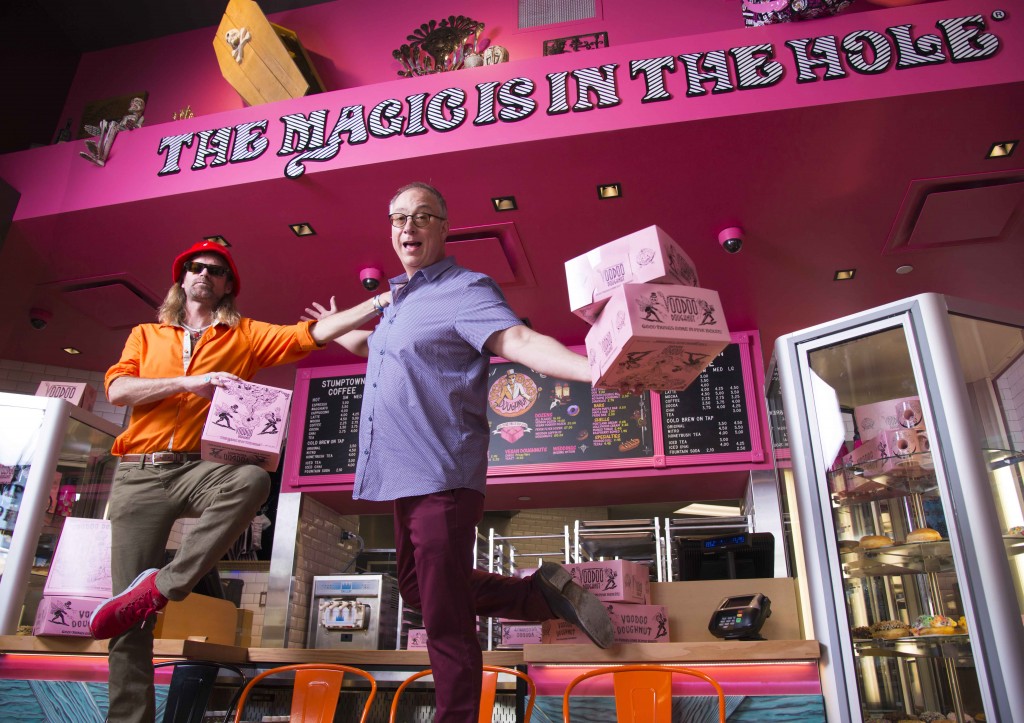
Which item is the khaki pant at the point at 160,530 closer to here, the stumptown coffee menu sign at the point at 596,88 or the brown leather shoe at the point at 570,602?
the brown leather shoe at the point at 570,602

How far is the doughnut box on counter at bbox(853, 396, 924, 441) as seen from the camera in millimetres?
2492

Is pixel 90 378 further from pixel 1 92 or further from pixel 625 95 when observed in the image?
pixel 625 95

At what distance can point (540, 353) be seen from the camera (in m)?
1.76

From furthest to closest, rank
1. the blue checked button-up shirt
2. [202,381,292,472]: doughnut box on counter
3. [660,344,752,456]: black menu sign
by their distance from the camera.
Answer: [660,344,752,456]: black menu sign < [202,381,292,472]: doughnut box on counter < the blue checked button-up shirt

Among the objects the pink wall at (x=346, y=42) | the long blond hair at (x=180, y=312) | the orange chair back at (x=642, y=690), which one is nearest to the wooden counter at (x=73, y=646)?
the long blond hair at (x=180, y=312)

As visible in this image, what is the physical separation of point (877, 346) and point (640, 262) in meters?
1.25

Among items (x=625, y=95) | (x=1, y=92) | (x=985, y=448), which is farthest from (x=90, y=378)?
(x=985, y=448)

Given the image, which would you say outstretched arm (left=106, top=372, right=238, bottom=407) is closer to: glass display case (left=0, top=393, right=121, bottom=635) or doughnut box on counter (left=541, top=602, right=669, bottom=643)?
glass display case (left=0, top=393, right=121, bottom=635)

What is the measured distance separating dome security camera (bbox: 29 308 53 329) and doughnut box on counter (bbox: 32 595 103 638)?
105 inches

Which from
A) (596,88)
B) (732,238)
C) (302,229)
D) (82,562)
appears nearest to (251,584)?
(82,562)

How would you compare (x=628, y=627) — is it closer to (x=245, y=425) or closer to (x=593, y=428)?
(x=245, y=425)

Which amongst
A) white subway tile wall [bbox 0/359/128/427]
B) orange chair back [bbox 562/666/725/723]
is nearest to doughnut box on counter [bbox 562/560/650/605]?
orange chair back [bbox 562/666/725/723]

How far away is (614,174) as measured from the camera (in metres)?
3.73

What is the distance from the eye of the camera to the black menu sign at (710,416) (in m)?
4.66
